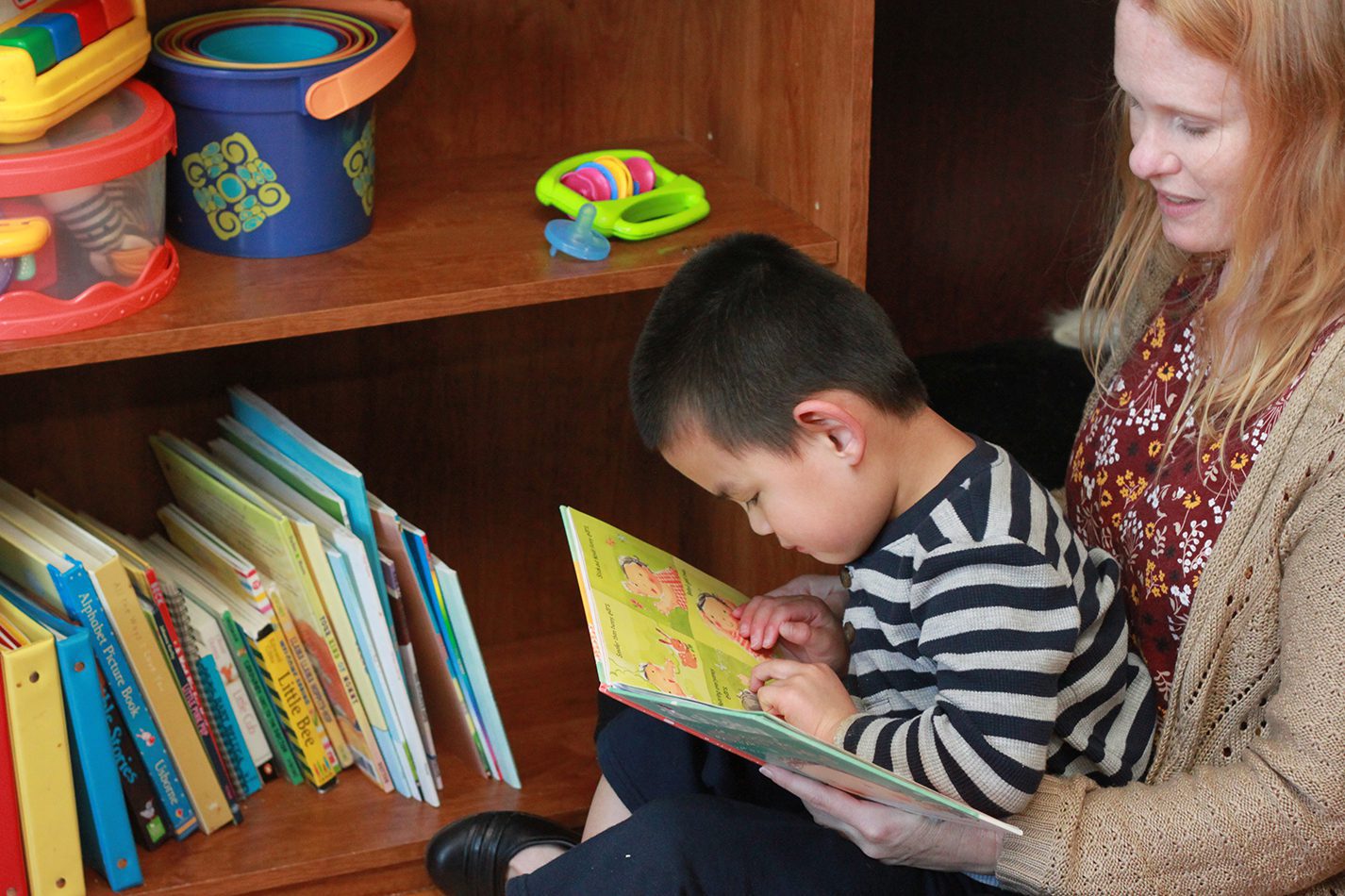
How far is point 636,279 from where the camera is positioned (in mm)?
1195

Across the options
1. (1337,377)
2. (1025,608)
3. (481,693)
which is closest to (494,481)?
(481,693)

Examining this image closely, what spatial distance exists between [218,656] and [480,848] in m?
0.28

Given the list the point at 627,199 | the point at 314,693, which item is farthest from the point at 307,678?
the point at 627,199

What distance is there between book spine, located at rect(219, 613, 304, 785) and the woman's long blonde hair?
2.59 feet

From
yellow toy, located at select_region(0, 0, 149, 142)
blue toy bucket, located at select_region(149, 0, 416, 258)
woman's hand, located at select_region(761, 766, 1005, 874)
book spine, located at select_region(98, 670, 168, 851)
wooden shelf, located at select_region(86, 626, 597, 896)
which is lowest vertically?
wooden shelf, located at select_region(86, 626, 597, 896)

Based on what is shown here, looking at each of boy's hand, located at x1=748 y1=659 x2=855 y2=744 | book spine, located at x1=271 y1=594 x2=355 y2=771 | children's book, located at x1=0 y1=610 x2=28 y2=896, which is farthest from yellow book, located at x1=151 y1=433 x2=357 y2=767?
boy's hand, located at x1=748 y1=659 x2=855 y2=744

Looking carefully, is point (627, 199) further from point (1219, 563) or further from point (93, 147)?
point (1219, 563)

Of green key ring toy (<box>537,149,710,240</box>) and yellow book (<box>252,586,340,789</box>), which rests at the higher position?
green key ring toy (<box>537,149,710,240</box>)

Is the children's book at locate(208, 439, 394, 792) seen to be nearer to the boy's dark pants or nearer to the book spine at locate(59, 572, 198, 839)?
the book spine at locate(59, 572, 198, 839)

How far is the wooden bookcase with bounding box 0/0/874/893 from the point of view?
1175mm

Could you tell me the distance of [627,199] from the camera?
4.14ft

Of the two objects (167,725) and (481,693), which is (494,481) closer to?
(481,693)

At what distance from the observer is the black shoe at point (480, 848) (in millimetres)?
1308

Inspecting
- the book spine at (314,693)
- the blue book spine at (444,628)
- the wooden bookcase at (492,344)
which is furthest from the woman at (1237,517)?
the book spine at (314,693)
